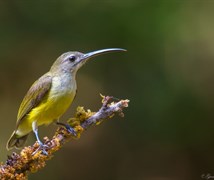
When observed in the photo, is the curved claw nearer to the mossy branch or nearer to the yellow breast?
the mossy branch

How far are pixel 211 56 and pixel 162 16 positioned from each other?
1008 mm

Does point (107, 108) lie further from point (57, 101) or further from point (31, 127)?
point (31, 127)

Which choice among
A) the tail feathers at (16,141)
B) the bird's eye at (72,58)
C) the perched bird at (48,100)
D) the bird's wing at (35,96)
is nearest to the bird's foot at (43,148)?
the perched bird at (48,100)

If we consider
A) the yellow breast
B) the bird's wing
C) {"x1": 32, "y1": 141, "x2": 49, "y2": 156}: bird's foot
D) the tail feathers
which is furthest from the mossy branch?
the tail feathers

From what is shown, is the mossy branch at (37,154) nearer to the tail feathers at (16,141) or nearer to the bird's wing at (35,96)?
the bird's wing at (35,96)

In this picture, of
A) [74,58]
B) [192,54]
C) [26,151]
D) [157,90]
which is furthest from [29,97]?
[192,54]

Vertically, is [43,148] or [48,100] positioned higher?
[48,100]

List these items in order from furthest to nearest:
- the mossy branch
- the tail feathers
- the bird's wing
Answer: the tail feathers → the bird's wing → the mossy branch

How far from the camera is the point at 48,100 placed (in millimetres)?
5574

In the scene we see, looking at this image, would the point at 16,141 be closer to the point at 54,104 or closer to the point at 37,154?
the point at 54,104

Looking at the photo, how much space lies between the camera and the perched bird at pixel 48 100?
5512 mm

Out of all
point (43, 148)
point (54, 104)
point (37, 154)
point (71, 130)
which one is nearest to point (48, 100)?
point (54, 104)

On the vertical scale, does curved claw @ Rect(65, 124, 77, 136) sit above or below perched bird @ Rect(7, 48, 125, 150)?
below

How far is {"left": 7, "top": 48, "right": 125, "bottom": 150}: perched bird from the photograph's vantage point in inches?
217
